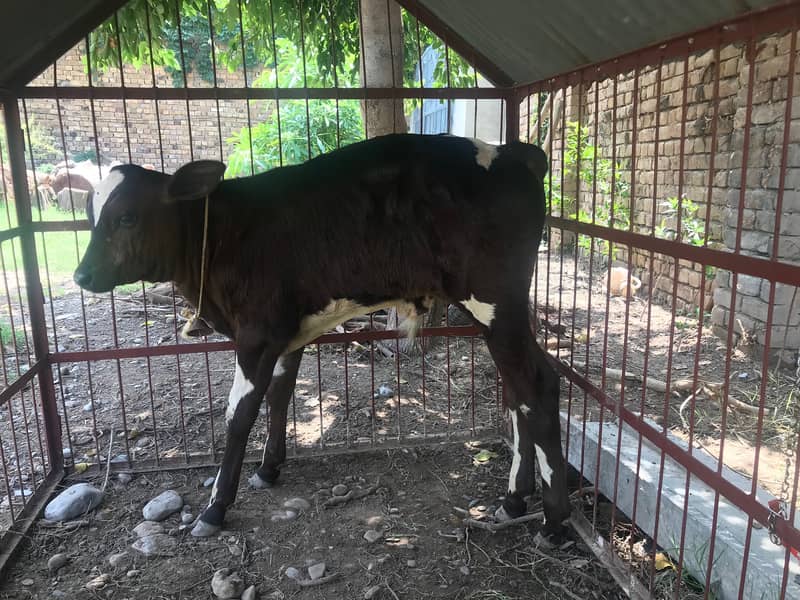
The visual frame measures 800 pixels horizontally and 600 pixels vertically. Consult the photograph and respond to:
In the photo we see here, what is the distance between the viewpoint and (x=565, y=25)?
290 centimetres

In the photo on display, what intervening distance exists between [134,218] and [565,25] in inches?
90.7

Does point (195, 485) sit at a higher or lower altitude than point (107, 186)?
lower

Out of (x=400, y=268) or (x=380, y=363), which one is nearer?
(x=400, y=268)

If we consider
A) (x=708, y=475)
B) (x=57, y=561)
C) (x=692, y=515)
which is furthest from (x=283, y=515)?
(x=708, y=475)

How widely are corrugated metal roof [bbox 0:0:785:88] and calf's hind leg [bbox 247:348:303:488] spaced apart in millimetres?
2170

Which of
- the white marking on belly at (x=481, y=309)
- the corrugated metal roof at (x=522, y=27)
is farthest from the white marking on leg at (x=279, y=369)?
the corrugated metal roof at (x=522, y=27)

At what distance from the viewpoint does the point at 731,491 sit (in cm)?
233

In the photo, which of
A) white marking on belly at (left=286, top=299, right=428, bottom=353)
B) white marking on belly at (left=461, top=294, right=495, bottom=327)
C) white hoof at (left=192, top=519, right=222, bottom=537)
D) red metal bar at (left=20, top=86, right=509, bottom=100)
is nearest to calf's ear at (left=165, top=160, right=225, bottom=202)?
red metal bar at (left=20, top=86, right=509, bottom=100)

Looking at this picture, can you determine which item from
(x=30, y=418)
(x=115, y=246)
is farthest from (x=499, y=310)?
(x=30, y=418)

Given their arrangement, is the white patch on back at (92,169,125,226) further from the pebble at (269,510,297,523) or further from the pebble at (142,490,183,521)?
the pebble at (269,510,297,523)

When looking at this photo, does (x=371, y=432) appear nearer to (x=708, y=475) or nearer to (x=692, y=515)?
(x=692, y=515)

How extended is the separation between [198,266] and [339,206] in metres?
0.86

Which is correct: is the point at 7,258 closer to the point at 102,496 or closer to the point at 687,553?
the point at 102,496

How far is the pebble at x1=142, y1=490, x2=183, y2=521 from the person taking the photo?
12.3 ft
